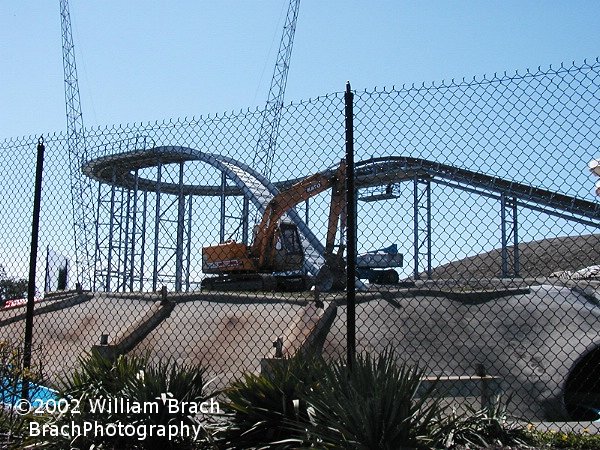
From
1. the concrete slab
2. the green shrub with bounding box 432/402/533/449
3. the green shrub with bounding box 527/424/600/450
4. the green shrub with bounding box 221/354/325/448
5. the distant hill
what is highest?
the distant hill

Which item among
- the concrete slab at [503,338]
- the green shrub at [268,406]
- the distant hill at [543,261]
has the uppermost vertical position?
the distant hill at [543,261]

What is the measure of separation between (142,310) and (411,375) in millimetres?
10923

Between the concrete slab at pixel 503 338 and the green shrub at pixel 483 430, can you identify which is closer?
the green shrub at pixel 483 430

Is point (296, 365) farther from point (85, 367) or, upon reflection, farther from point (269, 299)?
point (269, 299)

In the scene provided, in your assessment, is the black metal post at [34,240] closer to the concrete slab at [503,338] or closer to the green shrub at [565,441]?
the green shrub at [565,441]

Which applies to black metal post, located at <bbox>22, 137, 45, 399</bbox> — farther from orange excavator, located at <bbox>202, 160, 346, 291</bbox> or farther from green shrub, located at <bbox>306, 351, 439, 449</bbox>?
orange excavator, located at <bbox>202, 160, 346, 291</bbox>

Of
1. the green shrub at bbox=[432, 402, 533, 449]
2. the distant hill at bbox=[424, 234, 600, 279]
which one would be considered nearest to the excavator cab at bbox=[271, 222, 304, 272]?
the distant hill at bbox=[424, 234, 600, 279]

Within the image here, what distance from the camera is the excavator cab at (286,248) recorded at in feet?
78.6

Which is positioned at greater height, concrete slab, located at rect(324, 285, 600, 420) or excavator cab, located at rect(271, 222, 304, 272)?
excavator cab, located at rect(271, 222, 304, 272)

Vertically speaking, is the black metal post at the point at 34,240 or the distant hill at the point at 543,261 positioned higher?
the distant hill at the point at 543,261

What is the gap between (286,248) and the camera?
24.1m

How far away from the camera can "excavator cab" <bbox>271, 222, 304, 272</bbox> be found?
944 inches

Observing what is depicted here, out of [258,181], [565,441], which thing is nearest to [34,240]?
[565,441]

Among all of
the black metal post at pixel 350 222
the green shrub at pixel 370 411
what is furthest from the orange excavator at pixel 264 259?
the green shrub at pixel 370 411
